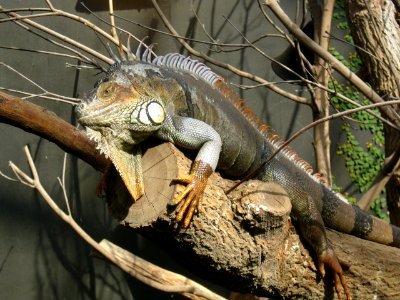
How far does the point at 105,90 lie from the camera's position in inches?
83.0

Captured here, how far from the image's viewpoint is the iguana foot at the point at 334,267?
2512 millimetres

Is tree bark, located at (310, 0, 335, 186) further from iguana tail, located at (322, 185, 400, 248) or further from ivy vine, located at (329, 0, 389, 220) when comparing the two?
ivy vine, located at (329, 0, 389, 220)

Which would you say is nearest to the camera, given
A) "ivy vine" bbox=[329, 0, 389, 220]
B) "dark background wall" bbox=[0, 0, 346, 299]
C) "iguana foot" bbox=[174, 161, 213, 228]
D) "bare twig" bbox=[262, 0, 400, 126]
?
"iguana foot" bbox=[174, 161, 213, 228]

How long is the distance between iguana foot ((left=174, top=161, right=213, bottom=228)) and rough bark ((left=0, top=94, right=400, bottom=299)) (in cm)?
4

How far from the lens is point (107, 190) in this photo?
2.35 metres

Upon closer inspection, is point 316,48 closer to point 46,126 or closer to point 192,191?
point 192,191

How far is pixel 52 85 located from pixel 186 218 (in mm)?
2744

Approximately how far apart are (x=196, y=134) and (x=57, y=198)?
2.51 metres

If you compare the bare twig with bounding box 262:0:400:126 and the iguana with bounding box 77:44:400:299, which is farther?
the bare twig with bounding box 262:0:400:126

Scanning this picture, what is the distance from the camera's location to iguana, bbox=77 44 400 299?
2.09 metres

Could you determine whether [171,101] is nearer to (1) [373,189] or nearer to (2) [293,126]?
(1) [373,189]

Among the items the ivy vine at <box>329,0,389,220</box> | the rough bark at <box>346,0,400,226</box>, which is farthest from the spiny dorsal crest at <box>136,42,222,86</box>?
the ivy vine at <box>329,0,389,220</box>

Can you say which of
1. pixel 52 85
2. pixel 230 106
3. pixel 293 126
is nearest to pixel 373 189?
pixel 293 126

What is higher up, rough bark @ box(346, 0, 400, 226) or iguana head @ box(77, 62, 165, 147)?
rough bark @ box(346, 0, 400, 226)
